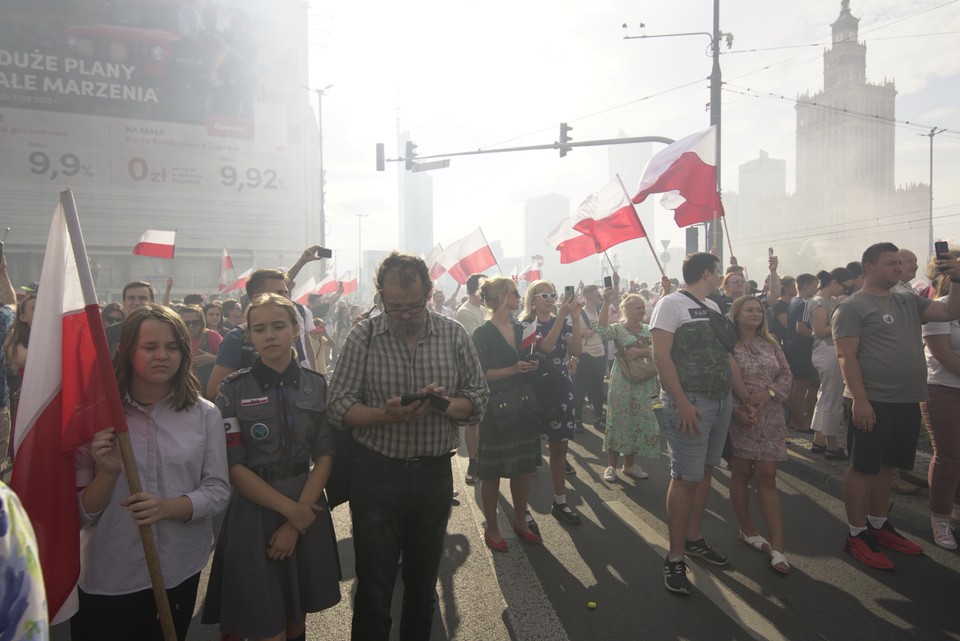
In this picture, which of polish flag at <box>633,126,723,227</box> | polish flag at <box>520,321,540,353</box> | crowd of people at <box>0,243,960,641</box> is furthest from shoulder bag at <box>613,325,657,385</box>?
polish flag at <box>633,126,723,227</box>

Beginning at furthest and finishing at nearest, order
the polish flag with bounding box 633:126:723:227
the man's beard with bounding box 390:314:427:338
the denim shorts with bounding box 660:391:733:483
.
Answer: the polish flag with bounding box 633:126:723:227 → the denim shorts with bounding box 660:391:733:483 → the man's beard with bounding box 390:314:427:338

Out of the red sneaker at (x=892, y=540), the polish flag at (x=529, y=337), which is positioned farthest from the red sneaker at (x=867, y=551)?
the polish flag at (x=529, y=337)

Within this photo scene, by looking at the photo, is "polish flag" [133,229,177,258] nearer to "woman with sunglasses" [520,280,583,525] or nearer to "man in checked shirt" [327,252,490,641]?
"woman with sunglasses" [520,280,583,525]

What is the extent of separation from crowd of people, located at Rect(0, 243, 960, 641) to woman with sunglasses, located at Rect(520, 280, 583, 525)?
0.9 inches

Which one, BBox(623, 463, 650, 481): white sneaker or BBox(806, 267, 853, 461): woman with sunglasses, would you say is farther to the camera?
BBox(806, 267, 853, 461): woman with sunglasses

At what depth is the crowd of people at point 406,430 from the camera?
7.24 ft

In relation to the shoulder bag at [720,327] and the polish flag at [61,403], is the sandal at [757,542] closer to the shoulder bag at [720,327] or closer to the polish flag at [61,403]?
the shoulder bag at [720,327]

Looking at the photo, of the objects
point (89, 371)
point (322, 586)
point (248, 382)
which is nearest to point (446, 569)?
point (322, 586)

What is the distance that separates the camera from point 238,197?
1764 inches

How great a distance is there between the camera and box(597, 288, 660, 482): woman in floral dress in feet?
18.6

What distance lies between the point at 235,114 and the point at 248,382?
154 feet

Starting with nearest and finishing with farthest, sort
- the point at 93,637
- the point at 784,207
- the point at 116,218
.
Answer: the point at 93,637 → the point at 116,218 → the point at 784,207

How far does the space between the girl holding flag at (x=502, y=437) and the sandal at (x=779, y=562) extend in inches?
61.7

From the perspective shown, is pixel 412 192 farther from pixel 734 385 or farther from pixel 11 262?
pixel 734 385
